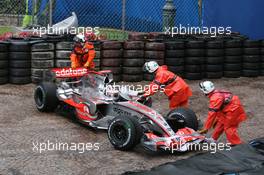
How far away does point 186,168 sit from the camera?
6395 mm

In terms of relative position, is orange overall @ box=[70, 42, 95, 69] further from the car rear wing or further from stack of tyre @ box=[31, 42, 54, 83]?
stack of tyre @ box=[31, 42, 54, 83]

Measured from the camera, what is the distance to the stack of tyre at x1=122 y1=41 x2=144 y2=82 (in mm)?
15188

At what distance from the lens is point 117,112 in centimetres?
1039

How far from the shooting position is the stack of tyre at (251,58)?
16.7 metres

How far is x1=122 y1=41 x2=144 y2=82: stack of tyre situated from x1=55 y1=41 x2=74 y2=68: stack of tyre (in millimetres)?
1698

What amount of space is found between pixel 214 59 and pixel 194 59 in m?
0.76

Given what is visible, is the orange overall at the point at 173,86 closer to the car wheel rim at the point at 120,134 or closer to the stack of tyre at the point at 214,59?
the car wheel rim at the point at 120,134

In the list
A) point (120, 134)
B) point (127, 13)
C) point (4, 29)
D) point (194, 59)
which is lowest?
point (120, 134)

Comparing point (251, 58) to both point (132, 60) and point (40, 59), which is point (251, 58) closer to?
point (132, 60)

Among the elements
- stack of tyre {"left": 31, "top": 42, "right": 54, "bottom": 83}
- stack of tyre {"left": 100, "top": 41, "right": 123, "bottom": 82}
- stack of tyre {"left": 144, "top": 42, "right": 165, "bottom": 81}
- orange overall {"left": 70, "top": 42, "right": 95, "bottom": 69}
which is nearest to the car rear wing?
orange overall {"left": 70, "top": 42, "right": 95, "bottom": 69}

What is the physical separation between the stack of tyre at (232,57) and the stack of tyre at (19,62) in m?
6.39

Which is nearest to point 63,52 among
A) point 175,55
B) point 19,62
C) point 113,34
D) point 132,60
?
point 19,62

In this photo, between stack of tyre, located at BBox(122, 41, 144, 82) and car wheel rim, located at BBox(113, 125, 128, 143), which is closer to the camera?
car wheel rim, located at BBox(113, 125, 128, 143)

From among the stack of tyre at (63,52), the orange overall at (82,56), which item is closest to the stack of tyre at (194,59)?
the stack of tyre at (63,52)
